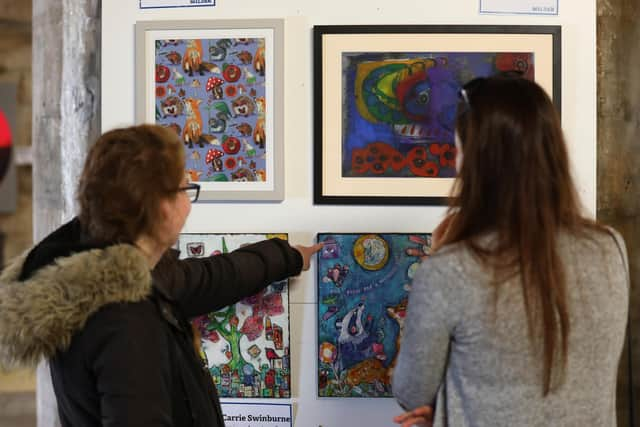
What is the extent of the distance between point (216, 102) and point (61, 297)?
2.67ft

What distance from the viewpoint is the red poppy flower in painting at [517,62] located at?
1.71 metres

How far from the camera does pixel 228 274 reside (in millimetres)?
1638

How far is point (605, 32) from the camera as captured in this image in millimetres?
1851

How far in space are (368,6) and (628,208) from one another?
0.93 meters

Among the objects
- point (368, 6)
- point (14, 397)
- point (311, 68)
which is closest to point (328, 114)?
point (311, 68)

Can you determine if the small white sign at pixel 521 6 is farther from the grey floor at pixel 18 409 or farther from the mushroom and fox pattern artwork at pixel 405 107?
the grey floor at pixel 18 409

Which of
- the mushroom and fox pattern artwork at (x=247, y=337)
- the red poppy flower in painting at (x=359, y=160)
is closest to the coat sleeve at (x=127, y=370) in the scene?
the mushroom and fox pattern artwork at (x=247, y=337)

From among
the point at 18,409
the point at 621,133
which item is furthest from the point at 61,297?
the point at 18,409

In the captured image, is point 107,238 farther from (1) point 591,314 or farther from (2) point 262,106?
(1) point 591,314

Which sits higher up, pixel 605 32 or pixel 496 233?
pixel 605 32

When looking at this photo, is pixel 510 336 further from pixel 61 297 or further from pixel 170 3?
pixel 170 3

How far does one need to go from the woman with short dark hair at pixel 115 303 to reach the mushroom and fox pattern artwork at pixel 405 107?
0.62 meters

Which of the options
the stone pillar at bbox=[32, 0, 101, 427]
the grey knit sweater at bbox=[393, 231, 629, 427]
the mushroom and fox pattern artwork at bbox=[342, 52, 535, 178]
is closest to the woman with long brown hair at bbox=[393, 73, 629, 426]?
the grey knit sweater at bbox=[393, 231, 629, 427]

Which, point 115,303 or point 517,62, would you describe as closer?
point 115,303
